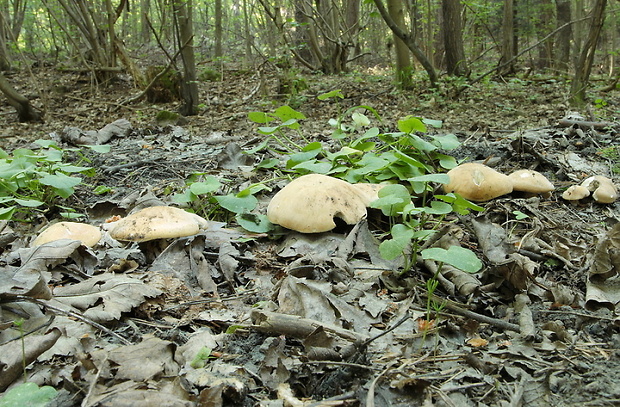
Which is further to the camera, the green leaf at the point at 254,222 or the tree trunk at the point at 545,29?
the tree trunk at the point at 545,29

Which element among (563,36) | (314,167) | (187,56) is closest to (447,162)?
(314,167)

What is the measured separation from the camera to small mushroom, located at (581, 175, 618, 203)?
3.31 meters

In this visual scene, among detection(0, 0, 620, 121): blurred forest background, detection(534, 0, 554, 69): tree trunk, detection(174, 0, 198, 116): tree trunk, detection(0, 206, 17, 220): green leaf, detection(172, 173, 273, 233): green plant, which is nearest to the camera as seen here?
detection(0, 206, 17, 220): green leaf

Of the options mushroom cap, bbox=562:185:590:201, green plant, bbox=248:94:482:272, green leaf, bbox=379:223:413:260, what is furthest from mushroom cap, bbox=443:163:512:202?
Result: green leaf, bbox=379:223:413:260

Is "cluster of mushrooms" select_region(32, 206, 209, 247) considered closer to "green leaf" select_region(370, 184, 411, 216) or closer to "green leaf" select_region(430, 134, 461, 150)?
"green leaf" select_region(370, 184, 411, 216)

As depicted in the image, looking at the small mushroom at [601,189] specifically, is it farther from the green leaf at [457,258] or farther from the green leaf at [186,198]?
the green leaf at [186,198]

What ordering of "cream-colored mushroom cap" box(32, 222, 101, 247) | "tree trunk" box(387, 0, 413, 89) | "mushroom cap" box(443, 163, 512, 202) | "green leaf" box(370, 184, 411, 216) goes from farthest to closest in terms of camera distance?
"tree trunk" box(387, 0, 413, 89)
"mushroom cap" box(443, 163, 512, 202)
"cream-colored mushroom cap" box(32, 222, 101, 247)
"green leaf" box(370, 184, 411, 216)

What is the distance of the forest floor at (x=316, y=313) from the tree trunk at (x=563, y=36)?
10.3 m

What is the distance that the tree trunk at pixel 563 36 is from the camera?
40.8ft

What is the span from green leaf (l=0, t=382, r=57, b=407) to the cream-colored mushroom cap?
134 cm

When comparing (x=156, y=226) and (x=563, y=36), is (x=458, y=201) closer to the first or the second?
(x=156, y=226)

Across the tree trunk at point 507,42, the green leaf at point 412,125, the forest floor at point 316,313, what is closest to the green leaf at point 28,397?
the forest floor at point 316,313

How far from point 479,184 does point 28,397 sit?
276cm

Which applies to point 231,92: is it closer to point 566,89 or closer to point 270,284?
point 566,89
